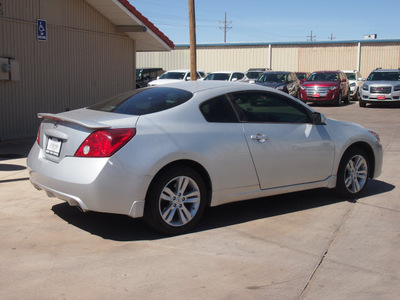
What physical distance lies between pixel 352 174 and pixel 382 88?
17.6 m

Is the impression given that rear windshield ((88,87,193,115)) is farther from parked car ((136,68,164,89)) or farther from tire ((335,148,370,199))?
parked car ((136,68,164,89))

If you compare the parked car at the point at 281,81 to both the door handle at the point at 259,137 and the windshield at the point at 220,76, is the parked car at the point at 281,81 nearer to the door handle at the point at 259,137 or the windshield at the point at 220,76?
the windshield at the point at 220,76

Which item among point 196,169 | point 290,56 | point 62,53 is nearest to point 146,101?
point 196,169

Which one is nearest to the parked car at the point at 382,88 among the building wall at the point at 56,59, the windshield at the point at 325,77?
the windshield at the point at 325,77

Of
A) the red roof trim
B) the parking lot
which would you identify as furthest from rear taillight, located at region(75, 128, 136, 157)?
the red roof trim

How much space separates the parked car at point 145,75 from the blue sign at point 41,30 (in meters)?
13.7

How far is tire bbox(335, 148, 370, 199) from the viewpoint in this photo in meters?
6.46

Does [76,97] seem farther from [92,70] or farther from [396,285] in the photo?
[396,285]

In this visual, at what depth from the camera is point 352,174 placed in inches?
259

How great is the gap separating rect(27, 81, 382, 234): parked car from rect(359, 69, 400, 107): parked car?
17.4 m

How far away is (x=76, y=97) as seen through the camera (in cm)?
1302

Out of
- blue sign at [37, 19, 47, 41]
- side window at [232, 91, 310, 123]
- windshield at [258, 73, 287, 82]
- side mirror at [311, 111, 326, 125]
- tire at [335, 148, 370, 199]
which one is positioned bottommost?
tire at [335, 148, 370, 199]

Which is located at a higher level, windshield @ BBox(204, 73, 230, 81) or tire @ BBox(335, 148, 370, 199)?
windshield @ BBox(204, 73, 230, 81)

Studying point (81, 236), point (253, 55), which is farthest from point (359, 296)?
point (253, 55)
